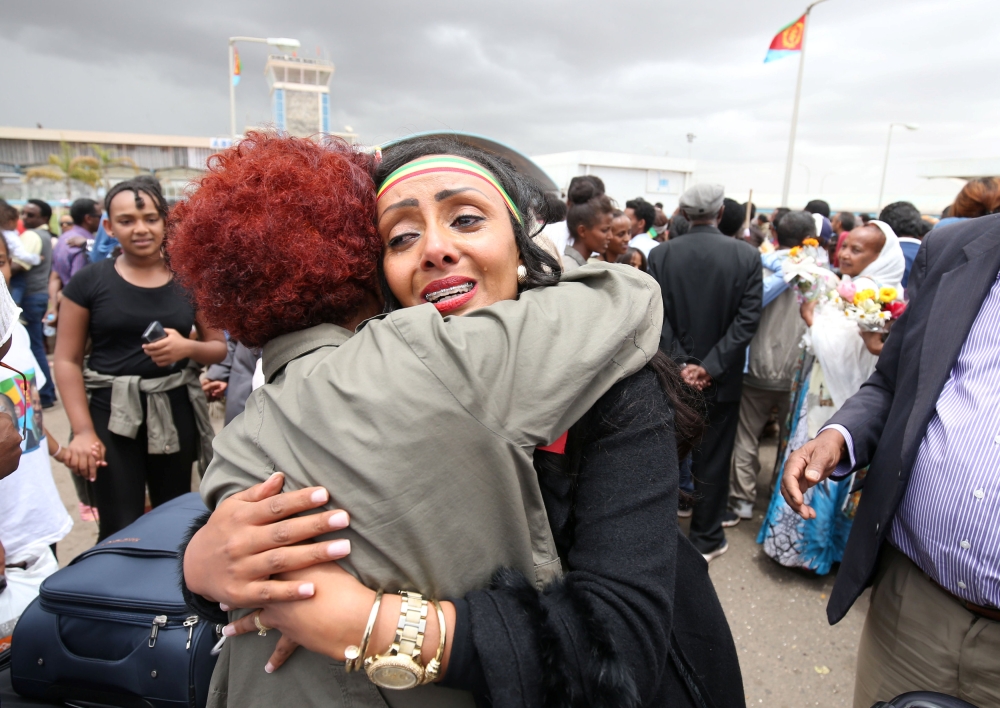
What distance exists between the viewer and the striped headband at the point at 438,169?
1.33m

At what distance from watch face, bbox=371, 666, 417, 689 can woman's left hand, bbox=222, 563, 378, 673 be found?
0.06 m

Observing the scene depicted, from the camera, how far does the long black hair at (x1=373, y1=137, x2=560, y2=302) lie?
4.57 ft

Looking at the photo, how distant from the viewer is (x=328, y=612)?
0.86 m

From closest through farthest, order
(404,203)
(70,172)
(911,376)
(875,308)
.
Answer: (404,203)
(911,376)
(875,308)
(70,172)

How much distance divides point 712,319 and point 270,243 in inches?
137

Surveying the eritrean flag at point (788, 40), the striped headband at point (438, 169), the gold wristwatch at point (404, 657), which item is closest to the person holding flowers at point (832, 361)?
the striped headband at point (438, 169)

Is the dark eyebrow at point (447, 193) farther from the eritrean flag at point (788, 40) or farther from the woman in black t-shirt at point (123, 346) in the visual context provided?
the eritrean flag at point (788, 40)

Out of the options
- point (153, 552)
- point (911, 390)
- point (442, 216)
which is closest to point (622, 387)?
point (442, 216)

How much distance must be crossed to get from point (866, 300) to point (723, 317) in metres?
1.04

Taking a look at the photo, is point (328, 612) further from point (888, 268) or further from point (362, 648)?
point (888, 268)

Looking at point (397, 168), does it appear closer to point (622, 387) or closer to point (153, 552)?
point (622, 387)

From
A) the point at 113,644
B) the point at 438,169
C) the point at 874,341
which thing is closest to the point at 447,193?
the point at 438,169

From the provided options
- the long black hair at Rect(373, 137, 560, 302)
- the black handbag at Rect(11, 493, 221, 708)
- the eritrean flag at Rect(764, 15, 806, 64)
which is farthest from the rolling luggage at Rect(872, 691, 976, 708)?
the eritrean flag at Rect(764, 15, 806, 64)

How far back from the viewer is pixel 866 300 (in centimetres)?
302
